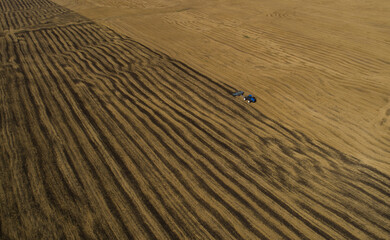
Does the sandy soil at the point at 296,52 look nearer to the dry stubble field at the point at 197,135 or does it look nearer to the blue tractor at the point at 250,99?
the dry stubble field at the point at 197,135

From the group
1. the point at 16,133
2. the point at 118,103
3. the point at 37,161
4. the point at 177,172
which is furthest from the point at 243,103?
the point at 16,133

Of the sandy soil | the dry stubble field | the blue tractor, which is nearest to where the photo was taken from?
the dry stubble field

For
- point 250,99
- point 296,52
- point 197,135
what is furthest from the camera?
point 296,52

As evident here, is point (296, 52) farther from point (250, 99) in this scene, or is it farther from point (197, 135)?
point (197, 135)

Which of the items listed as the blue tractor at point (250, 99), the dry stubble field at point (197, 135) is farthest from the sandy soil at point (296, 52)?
the blue tractor at point (250, 99)

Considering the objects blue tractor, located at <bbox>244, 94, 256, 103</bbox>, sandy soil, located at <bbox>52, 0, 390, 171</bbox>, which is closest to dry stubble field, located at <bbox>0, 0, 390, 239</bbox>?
sandy soil, located at <bbox>52, 0, 390, 171</bbox>

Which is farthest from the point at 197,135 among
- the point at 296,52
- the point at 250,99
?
the point at 296,52

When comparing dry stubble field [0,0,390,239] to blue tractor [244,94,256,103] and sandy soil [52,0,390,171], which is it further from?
blue tractor [244,94,256,103]

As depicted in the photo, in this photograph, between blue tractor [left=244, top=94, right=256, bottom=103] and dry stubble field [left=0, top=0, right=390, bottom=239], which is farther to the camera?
blue tractor [left=244, top=94, right=256, bottom=103]
